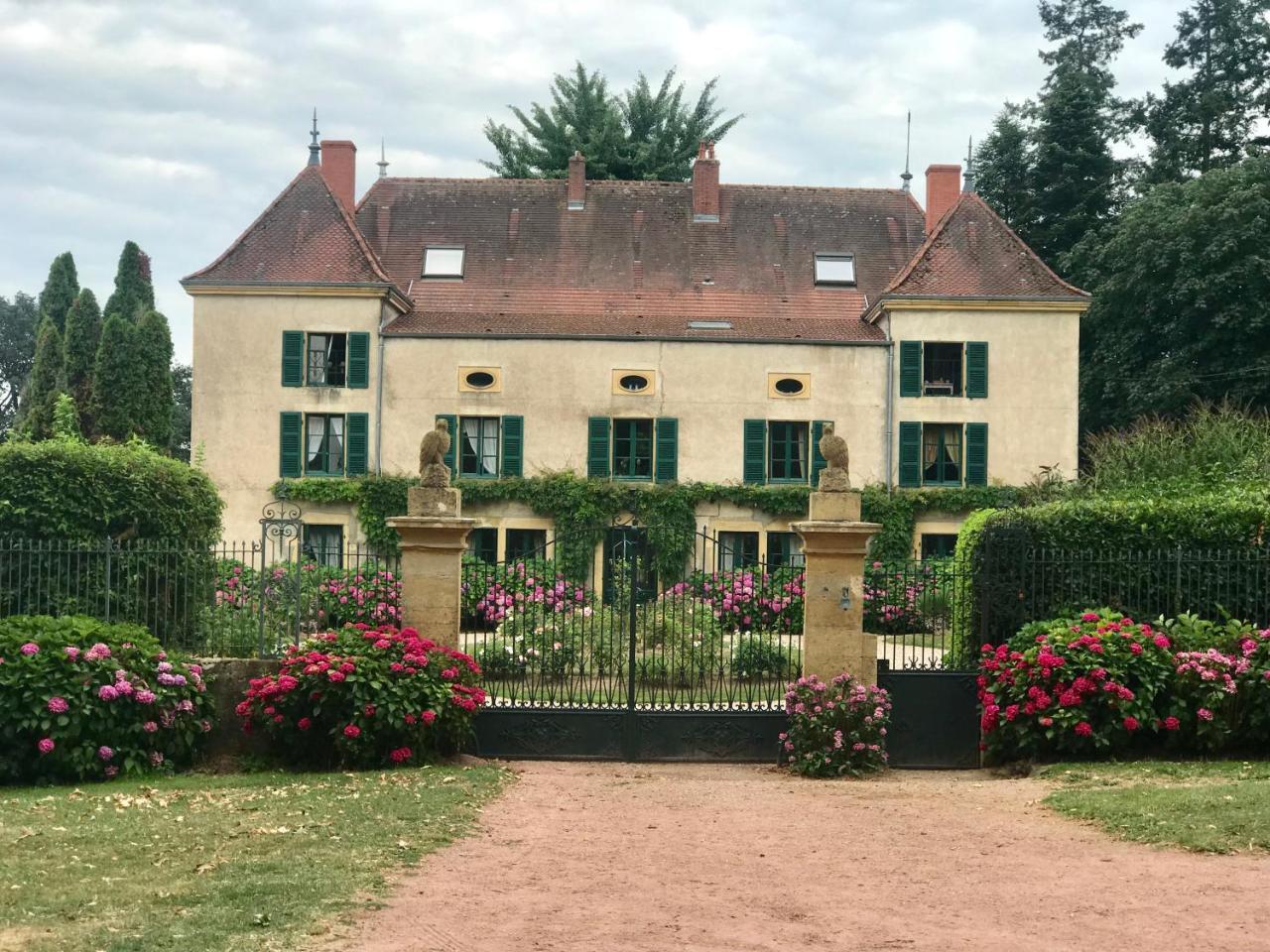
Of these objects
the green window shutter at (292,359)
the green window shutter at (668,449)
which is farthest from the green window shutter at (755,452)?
the green window shutter at (292,359)

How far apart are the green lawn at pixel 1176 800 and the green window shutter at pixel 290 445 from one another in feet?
65.7

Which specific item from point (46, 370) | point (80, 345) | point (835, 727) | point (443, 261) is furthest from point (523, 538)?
point (835, 727)

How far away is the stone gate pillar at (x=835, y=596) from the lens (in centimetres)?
1280

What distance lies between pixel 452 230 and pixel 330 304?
4.11 metres

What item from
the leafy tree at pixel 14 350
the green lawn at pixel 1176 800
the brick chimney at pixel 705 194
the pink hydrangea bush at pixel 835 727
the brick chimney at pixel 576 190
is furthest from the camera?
the leafy tree at pixel 14 350

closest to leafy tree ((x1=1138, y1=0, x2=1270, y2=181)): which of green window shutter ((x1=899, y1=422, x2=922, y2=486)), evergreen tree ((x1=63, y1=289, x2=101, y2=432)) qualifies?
green window shutter ((x1=899, y1=422, x2=922, y2=486))

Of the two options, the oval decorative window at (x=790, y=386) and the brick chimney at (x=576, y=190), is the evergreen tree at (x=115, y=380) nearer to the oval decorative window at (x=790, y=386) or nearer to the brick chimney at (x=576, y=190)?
the brick chimney at (x=576, y=190)

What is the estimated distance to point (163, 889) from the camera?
7.23 m

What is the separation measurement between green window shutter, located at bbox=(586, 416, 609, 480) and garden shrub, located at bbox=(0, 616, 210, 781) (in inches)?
688

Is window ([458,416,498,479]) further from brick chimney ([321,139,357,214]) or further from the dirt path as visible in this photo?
the dirt path

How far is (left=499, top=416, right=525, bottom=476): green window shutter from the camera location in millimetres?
29328

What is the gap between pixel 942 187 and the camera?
32.1 meters

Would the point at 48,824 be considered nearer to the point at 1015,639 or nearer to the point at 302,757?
the point at 302,757

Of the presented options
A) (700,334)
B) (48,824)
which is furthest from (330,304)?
(48,824)
